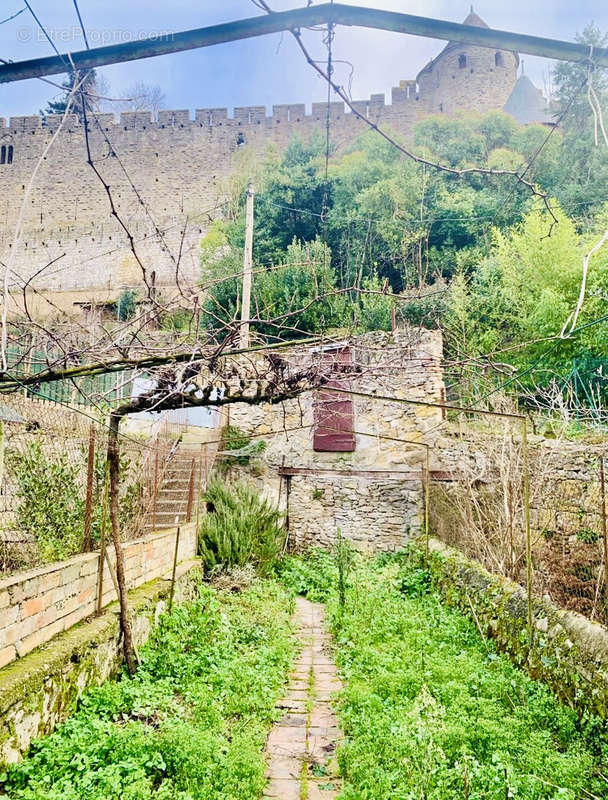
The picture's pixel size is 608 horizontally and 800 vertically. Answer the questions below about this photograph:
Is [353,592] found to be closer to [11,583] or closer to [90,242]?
[11,583]

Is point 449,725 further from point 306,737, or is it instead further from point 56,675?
point 56,675

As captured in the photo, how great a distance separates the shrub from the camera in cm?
730

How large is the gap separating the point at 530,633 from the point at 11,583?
3.20m

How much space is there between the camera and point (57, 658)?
9.99 ft

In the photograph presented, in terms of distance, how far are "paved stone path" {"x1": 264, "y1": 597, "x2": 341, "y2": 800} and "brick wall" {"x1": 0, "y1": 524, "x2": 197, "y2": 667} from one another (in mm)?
1481

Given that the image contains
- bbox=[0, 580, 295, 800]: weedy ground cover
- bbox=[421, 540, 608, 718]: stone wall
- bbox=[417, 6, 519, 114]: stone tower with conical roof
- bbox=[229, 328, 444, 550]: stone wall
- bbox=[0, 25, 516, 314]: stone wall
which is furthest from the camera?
bbox=[0, 25, 516, 314]: stone wall

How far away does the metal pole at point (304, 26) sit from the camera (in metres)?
1.13

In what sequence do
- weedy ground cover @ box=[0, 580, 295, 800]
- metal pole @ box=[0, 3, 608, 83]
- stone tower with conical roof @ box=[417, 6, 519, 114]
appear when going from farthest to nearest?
stone tower with conical roof @ box=[417, 6, 519, 114] < weedy ground cover @ box=[0, 580, 295, 800] < metal pole @ box=[0, 3, 608, 83]

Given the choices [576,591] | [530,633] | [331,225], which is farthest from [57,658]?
[331,225]

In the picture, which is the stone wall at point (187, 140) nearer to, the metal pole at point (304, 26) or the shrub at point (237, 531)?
the shrub at point (237, 531)

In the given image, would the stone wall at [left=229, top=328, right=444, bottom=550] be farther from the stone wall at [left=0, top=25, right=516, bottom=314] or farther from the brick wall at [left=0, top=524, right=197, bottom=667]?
the stone wall at [left=0, top=25, right=516, bottom=314]

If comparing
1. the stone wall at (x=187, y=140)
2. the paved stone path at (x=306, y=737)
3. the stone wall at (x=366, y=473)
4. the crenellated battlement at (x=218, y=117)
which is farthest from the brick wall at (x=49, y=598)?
the crenellated battlement at (x=218, y=117)

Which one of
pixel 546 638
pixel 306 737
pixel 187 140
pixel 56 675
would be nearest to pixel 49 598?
pixel 56 675

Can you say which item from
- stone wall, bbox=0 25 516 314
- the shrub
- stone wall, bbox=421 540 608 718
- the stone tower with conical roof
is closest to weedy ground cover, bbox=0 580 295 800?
stone wall, bbox=421 540 608 718
